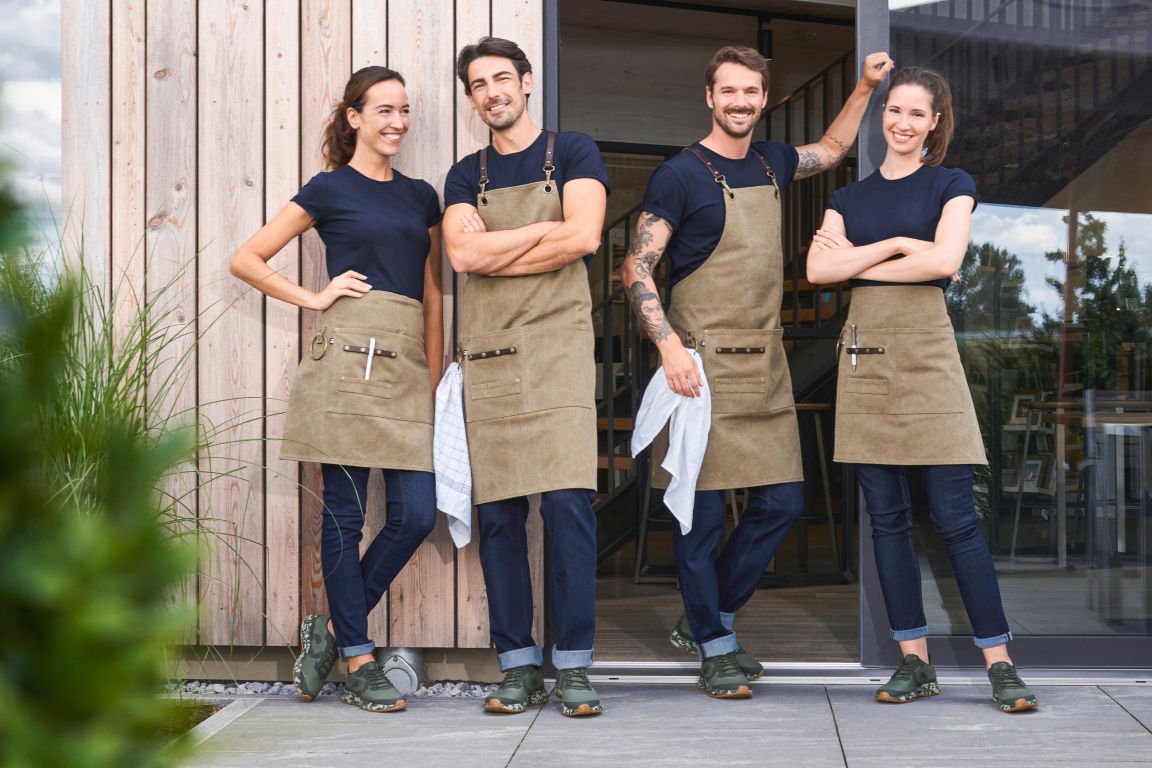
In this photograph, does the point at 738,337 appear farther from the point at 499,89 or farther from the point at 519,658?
the point at 519,658

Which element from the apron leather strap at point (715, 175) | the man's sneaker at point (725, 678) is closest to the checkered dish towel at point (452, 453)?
the man's sneaker at point (725, 678)

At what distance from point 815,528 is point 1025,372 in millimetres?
3444

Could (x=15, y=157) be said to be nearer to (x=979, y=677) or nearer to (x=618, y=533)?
(x=979, y=677)

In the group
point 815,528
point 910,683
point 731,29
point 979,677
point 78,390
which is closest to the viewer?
point 78,390

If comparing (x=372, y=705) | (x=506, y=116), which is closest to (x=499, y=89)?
(x=506, y=116)

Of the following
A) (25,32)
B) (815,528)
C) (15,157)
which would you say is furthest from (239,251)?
(815,528)

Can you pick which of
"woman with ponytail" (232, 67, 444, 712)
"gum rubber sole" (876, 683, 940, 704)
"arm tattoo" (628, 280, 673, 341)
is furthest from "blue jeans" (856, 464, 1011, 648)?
"woman with ponytail" (232, 67, 444, 712)

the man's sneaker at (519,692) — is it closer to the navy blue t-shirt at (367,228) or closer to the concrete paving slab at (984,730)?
the concrete paving slab at (984,730)

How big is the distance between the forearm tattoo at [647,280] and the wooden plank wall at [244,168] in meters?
0.59

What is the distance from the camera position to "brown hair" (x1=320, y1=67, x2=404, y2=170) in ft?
9.38

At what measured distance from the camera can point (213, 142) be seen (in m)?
3.13

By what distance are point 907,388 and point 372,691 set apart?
1.64m

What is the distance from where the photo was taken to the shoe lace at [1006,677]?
106 inches

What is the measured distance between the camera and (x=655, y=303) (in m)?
2.86
